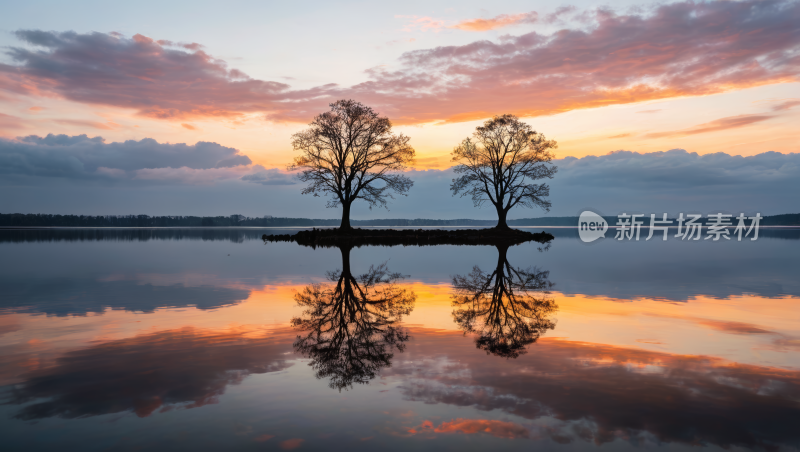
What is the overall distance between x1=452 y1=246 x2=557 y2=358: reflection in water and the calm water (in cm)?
12

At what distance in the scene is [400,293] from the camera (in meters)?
18.4

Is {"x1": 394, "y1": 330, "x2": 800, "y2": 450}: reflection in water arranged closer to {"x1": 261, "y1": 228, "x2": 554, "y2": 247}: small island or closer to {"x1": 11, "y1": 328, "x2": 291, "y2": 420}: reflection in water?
{"x1": 11, "y1": 328, "x2": 291, "y2": 420}: reflection in water

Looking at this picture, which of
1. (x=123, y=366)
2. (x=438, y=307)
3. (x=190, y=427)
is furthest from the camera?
(x=438, y=307)

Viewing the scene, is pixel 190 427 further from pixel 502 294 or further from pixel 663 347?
pixel 502 294

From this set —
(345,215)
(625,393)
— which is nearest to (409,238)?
(345,215)

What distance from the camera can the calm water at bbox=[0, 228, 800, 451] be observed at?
5.99 metres

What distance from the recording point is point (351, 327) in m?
12.2

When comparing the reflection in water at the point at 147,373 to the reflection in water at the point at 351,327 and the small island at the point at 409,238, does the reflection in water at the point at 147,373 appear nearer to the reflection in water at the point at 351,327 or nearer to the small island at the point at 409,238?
the reflection in water at the point at 351,327

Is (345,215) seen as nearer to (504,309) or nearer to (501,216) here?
(501,216)

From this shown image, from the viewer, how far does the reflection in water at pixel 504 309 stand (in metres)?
Answer: 10.8

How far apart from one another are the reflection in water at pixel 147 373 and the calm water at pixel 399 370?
1.6 inches

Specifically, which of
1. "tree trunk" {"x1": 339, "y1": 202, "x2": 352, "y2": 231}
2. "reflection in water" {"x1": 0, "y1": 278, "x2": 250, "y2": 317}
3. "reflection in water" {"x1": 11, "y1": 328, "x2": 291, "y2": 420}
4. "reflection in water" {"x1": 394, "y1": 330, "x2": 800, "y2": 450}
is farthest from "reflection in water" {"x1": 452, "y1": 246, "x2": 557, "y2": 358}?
"tree trunk" {"x1": 339, "y1": 202, "x2": 352, "y2": 231}

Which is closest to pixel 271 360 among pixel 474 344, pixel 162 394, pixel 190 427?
pixel 162 394

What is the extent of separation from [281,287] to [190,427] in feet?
47.5
